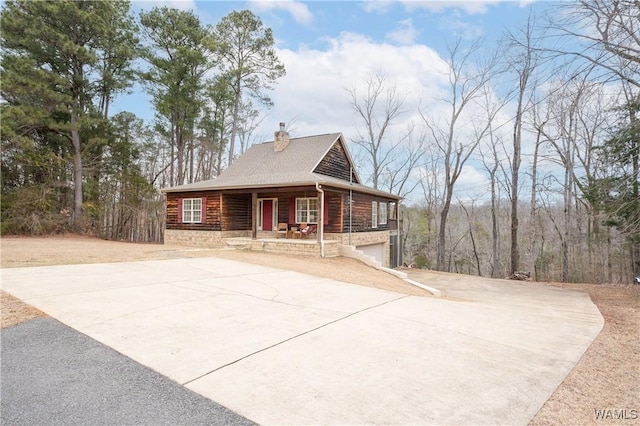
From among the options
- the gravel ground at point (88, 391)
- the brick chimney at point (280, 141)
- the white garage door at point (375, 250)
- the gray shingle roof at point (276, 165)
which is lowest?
the white garage door at point (375, 250)

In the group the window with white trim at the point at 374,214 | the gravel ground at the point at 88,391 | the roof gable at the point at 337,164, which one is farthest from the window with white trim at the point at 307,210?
the gravel ground at the point at 88,391

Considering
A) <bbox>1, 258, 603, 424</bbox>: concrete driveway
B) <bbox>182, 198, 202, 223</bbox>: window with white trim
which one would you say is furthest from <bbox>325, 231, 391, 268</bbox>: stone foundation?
<bbox>1, 258, 603, 424</bbox>: concrete driveway

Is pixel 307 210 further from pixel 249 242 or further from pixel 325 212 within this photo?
pixel 249 242

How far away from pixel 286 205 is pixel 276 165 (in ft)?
9.05

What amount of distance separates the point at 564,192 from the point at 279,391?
22.8m

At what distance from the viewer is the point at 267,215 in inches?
667

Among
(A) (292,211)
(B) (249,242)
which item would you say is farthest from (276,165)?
(B) (249,242)

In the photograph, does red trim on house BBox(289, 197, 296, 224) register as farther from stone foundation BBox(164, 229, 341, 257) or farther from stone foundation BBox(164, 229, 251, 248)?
stone foundation BBox(164, 229, 251, 248)

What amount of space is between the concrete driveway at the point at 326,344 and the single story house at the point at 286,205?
24.4 feet

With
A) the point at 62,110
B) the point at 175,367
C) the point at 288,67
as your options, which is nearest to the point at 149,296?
the point at 175,367

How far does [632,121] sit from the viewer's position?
8.03 meters

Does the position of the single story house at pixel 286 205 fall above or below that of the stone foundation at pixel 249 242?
above

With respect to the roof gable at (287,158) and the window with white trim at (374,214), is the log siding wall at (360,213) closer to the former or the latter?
the window with white trim at (374,214)

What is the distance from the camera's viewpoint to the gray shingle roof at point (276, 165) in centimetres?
1588
